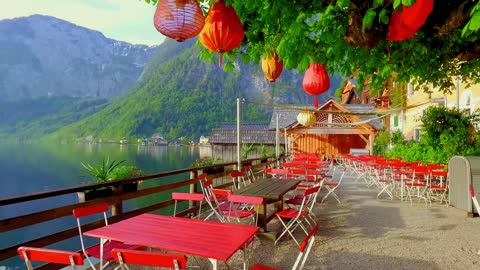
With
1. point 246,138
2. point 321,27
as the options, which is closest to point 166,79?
point 246,138

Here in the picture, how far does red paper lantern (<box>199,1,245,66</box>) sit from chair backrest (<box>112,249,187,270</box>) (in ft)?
6.88

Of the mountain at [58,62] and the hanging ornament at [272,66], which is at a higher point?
the mountain at [58,62]

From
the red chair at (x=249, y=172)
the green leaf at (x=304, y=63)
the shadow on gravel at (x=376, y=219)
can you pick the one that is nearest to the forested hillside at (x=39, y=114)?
the red chair at (x=249, y=172)

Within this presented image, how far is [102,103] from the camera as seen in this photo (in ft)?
439

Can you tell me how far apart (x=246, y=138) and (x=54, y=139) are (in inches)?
3908

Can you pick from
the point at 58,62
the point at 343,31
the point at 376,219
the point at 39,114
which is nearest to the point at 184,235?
the point at 343,31

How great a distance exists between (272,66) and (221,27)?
4.50ft

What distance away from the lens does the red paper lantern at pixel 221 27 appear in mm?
3285

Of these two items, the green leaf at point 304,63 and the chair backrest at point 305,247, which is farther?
the green leaf at point 304,63

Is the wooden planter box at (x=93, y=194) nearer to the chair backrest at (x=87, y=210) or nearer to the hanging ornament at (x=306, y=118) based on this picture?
the chair backrest at (x=87, y=210)

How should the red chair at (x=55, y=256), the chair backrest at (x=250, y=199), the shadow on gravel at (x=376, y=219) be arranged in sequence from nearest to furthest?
the red chair at (x=55, y=256) → the chair backrest at (x=250, y=199) → the shadow on gravel at (x=376, y=219)

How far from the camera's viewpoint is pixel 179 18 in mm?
3189

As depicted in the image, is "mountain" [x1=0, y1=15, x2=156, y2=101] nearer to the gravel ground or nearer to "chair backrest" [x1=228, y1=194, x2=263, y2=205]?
Answer: the gravel ground

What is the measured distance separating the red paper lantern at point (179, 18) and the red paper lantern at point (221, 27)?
0.09 meters
